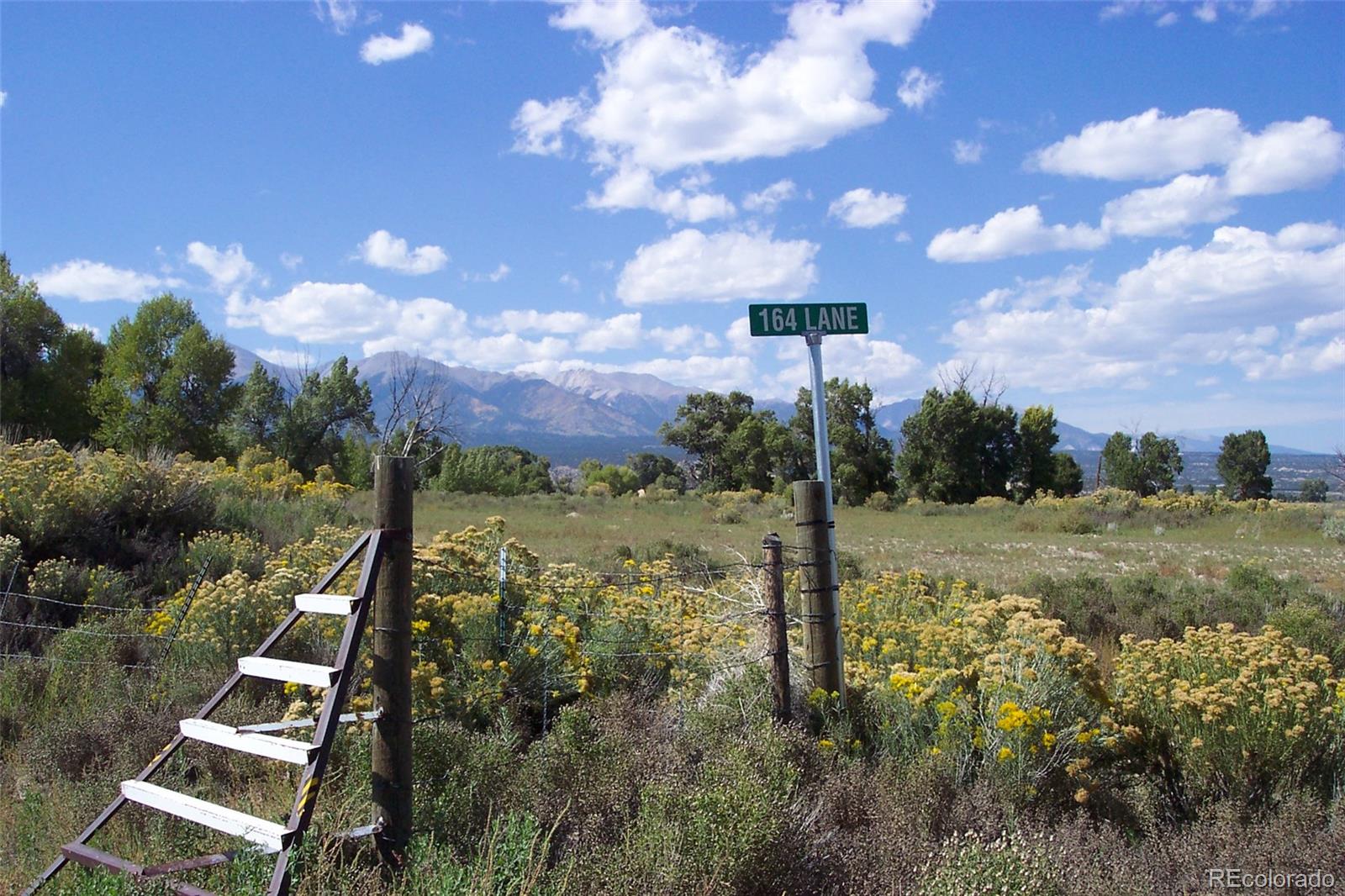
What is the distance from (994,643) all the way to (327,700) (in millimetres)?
4159

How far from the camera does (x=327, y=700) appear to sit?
4.11 meters

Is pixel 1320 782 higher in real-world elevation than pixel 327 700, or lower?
lower

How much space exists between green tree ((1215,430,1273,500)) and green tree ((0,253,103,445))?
64623mm

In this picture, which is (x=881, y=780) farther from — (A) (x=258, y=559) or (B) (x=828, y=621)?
(A) (x=258, y=559)

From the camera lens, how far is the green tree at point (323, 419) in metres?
46.9

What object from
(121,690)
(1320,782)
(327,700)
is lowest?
(1320,782)

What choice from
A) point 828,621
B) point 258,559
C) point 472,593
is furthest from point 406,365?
point 828,621

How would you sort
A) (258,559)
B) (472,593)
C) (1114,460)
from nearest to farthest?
(472,593)
(258,559)
(1114,460)

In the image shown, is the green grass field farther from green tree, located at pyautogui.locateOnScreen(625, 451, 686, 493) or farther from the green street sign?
green tree, located at pyautogui.locateOnScreen(625, 451, 686, 493)

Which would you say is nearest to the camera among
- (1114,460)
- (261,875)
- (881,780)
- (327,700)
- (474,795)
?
(261,875)

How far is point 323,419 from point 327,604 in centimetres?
4706

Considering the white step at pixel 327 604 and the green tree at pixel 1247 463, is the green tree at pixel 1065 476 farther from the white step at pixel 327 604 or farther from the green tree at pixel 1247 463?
the white step at pixel 327 604

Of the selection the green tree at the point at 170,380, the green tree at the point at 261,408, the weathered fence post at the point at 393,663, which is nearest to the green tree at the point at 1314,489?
the green tree at the point at 261,408

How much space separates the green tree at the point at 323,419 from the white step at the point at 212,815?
4348 centimetres
